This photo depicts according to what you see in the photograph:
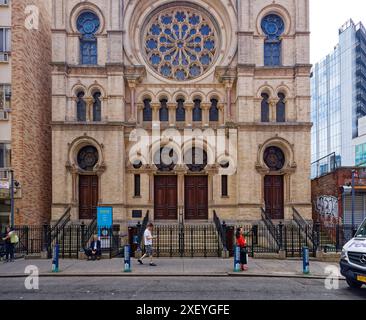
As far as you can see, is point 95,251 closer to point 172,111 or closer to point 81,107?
Answer: point 81,107

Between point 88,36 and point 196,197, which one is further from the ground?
point 88,36

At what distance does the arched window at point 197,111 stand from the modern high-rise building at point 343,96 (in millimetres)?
52447

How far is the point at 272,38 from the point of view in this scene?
89.3 ft

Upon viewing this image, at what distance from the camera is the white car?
11.4m

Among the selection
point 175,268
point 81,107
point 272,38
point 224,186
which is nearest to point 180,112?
point 224,186

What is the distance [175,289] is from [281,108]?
56.9ft

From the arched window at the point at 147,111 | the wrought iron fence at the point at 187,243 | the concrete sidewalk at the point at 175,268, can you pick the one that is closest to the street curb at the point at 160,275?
the concrete sidewalk at the point at 175,268

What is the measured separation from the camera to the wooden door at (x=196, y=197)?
27.0 m

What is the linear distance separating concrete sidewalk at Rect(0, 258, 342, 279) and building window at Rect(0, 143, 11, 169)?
6959mm
